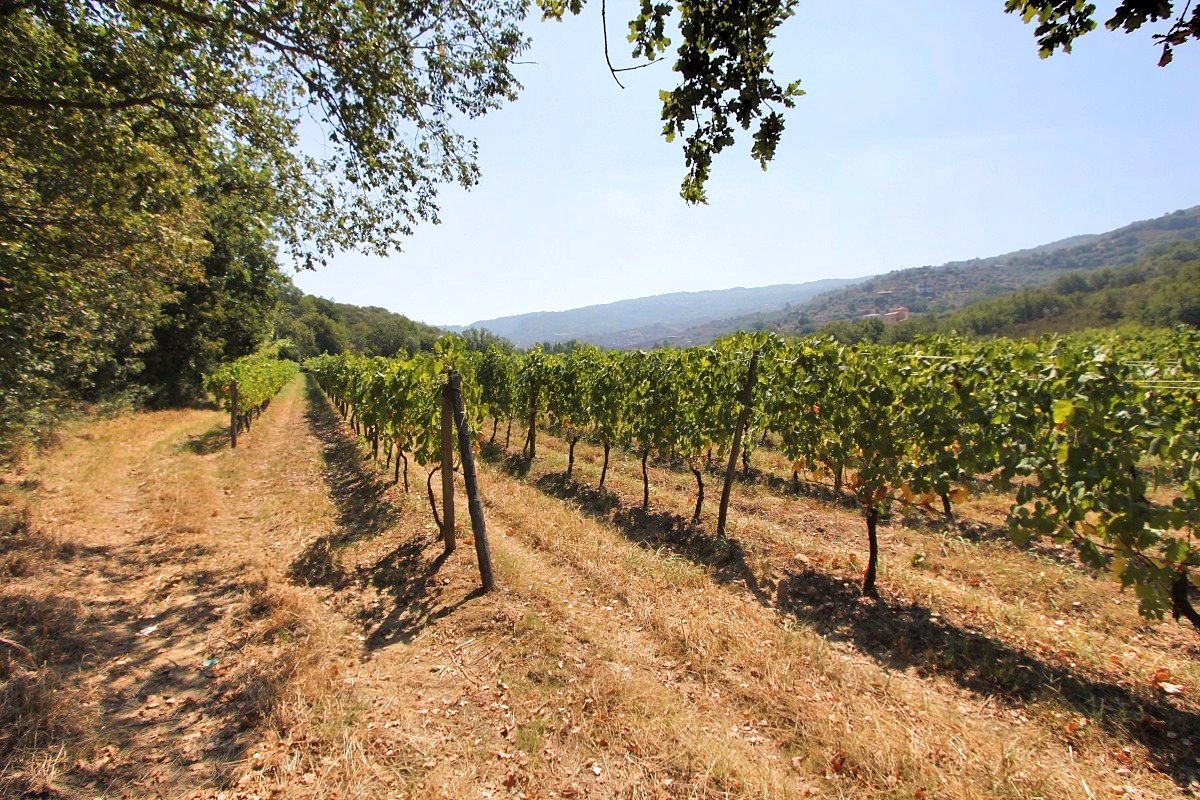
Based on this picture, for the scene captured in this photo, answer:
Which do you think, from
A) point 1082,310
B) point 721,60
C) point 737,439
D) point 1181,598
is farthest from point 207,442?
point 1082,310

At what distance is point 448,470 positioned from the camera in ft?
24.5

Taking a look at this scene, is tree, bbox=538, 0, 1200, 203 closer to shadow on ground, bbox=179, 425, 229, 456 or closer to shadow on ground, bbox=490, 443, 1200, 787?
shadow on ground, bbox=490, 443, 1200, 787

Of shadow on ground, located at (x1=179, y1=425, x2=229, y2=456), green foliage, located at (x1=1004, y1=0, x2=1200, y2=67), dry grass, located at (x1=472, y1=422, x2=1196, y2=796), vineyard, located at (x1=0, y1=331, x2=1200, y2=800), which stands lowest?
dry grass, located at (x1=472, y1=422, x2=1196, y2=796)

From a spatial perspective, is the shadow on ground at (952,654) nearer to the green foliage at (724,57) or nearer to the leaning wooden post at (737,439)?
the leaning wooden post at (737,439)

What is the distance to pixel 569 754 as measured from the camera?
3846 mm

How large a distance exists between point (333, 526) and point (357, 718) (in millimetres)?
5664

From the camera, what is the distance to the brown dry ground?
3.62 metres

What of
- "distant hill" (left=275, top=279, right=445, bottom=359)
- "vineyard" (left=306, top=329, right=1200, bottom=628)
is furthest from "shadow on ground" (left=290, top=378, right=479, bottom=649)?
"distant hill" (left=275, top=279, right=445, bottom=359)

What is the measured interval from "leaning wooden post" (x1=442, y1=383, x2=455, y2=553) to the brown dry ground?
35cm

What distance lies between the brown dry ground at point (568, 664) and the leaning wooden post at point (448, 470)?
35 cm

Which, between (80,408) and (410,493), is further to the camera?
(80,408)

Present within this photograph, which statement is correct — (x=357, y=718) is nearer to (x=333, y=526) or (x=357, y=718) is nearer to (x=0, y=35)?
(x=333, y=526)

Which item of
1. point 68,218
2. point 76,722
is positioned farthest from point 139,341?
point 76,722

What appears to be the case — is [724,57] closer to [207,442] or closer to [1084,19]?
[1084,19]
